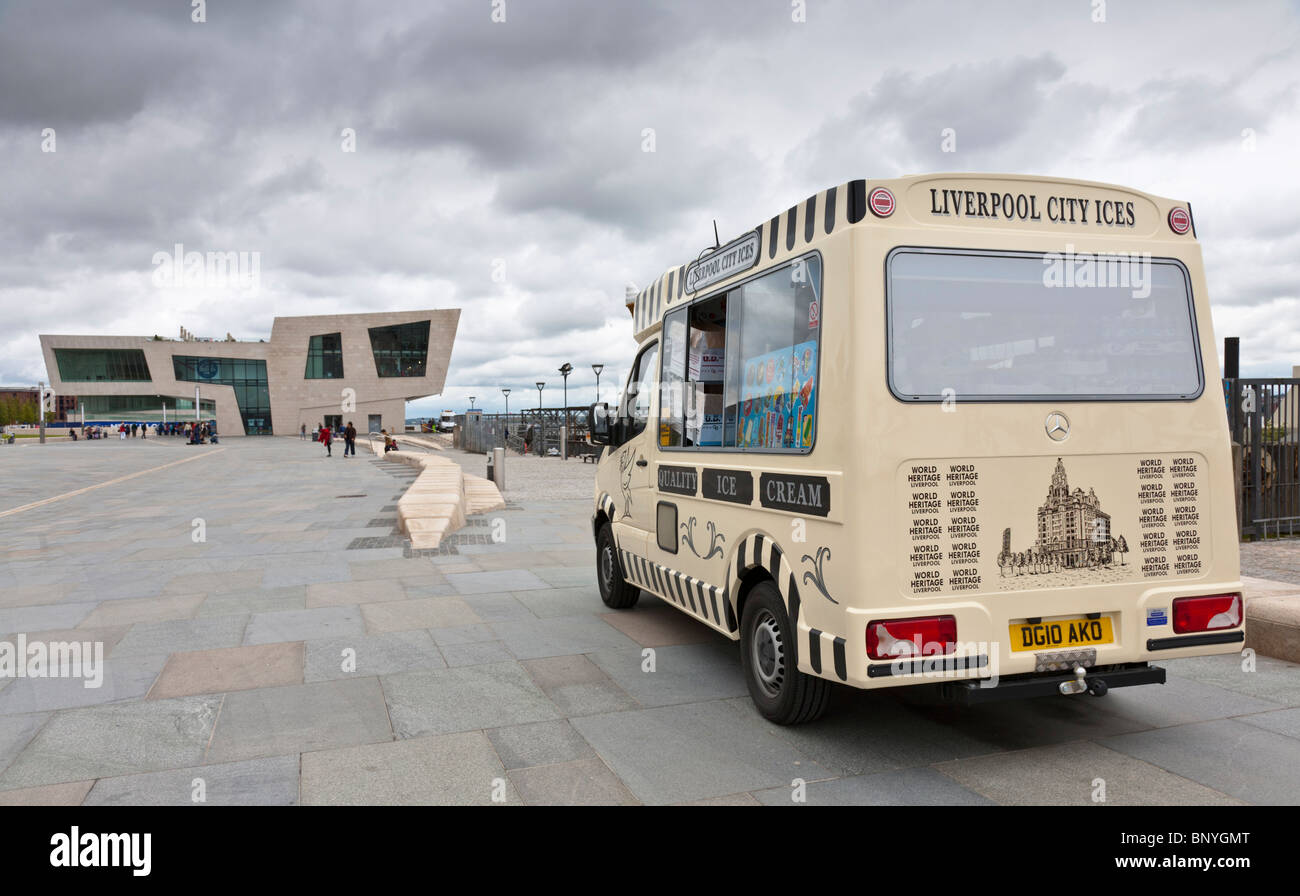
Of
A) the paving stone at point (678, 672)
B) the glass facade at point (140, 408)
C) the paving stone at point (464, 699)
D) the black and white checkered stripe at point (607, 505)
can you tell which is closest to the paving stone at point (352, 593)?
the black and white checkered stripe at point (607, 505)

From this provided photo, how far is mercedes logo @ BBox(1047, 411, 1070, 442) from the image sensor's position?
13.5 ft

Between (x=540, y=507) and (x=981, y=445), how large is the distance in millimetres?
13707

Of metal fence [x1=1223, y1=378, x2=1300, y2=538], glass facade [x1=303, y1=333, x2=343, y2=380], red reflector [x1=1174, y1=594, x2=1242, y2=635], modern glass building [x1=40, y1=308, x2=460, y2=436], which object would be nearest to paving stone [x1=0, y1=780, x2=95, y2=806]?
red reflector [x1=1174, y1=594, x2=1242, y2=635]

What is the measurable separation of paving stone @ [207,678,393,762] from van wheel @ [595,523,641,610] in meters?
2.62

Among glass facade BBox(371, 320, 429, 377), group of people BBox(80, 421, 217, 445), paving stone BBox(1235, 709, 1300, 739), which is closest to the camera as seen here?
paving stone BBox(1235, 709, 1300, 739)

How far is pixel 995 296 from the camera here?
4.19m

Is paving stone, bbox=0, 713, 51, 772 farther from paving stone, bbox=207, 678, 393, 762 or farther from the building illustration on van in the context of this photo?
the building illustration on van

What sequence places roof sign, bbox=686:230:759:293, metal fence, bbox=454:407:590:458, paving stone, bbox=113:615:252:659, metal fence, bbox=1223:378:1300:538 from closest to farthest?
roof sign, bbox=686:230:759:293, paving stone, bbox=113:615:252:659, metal fence, bbox=1223:378:1300:538, metal fence, bbox=454:407:590:458

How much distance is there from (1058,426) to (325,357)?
329ft

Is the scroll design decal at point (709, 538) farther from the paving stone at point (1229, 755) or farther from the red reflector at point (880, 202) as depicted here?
the paving stone at point (1229, 755)

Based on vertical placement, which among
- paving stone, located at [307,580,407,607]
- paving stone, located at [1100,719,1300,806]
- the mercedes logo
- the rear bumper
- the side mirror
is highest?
the side mirror

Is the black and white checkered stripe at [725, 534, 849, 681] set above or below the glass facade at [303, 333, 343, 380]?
below

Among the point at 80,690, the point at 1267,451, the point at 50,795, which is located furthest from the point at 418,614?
the point at 1267,451

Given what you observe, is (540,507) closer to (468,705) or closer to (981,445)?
(468,705)
